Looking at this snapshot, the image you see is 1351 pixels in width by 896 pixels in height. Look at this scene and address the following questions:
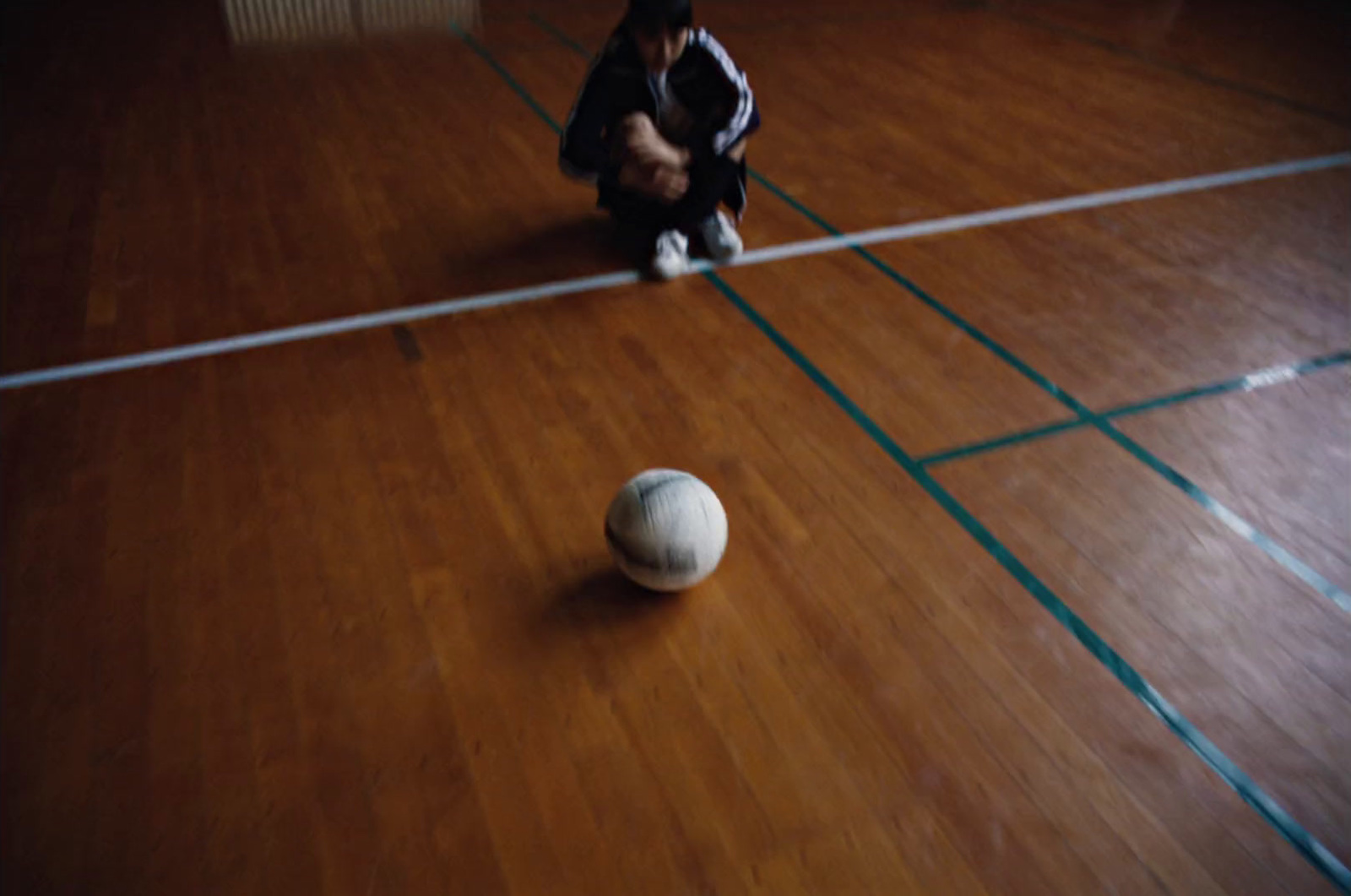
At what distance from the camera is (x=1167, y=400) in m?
2.09

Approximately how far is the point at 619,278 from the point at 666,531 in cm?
120

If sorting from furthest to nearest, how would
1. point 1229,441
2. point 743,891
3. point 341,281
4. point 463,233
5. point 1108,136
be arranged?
point 1108,136 → point 463,233 → point 341,281 → point 1229,441 → point 743,891

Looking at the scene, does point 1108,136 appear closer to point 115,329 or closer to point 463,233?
point 463,233

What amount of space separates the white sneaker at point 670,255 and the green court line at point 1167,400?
943 mm

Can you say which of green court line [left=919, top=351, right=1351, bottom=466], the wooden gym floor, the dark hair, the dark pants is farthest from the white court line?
green court line [left=919, top=351, right=1351, bottom=466]

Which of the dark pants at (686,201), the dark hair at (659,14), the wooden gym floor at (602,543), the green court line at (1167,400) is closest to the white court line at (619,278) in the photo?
the wooden gym floor at (602,543)

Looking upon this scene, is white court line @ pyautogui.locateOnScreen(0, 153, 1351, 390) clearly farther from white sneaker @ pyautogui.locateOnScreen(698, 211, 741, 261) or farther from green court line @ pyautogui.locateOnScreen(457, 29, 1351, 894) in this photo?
green court line @ pyautogui.locateOnScreen(457, 29, 1351, 894)

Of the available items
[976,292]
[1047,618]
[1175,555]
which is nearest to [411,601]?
[1047,618]

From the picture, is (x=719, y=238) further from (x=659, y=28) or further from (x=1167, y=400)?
(x=1167, y=400)

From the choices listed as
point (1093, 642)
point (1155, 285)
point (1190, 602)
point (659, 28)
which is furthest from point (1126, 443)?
point (659, 28)

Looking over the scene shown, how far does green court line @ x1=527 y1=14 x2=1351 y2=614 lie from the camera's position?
165cm

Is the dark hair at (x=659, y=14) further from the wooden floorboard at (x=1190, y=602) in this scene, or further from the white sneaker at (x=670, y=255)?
the wooden floorboard at (x=1190, y=602)

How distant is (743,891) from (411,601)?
2.39 ft

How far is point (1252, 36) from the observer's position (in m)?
5.08
